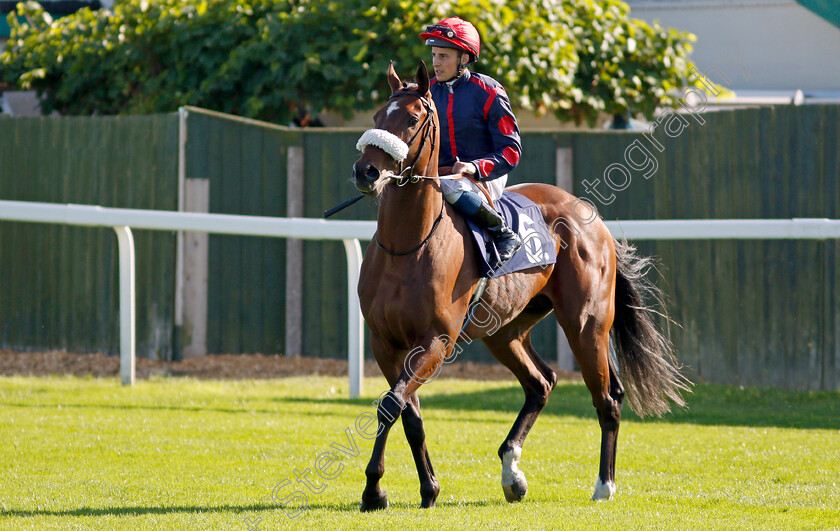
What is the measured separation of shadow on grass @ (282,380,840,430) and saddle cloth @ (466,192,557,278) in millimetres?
2157

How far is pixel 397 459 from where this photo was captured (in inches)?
225

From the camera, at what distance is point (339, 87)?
33.6ft

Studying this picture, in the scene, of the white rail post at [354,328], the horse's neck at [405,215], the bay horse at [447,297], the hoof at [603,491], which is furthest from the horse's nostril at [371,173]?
the white rail post at [354,328]

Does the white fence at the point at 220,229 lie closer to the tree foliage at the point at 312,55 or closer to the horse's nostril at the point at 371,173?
the tree foliage at the point at 312,55

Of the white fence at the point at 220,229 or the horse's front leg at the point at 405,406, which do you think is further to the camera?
the white fence at the point at 220,229

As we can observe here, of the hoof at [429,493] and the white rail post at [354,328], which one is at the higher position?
the white rail post at [354,328]

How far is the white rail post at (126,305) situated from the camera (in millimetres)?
7840

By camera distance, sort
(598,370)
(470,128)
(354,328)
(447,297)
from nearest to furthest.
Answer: (447,297) → (470,128) → (598,370) → (354,328)

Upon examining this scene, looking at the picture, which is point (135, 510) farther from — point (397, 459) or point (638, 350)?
point (638, 350)

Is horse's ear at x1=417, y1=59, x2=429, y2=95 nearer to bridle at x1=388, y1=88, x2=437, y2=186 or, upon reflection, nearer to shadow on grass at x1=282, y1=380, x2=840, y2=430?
bridle at x1=388, y1=88, x2=437, y2=186

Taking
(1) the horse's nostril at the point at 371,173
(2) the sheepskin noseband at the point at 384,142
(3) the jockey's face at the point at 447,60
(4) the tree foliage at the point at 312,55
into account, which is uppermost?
(4) the tree foliage at the point at 312,55

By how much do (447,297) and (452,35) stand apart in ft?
4.22

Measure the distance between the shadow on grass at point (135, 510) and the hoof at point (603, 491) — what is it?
151cm

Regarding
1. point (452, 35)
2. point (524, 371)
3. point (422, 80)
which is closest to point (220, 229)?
point (524, 371)
